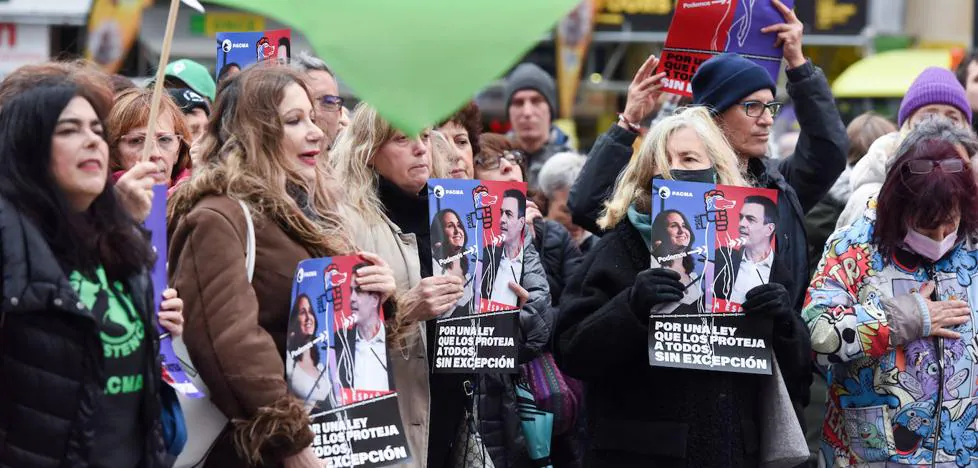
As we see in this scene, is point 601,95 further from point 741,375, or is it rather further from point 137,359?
point 137,359

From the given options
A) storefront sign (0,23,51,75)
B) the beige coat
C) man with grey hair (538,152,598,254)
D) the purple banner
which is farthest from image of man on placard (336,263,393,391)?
storefront sign (0,23,51,75)

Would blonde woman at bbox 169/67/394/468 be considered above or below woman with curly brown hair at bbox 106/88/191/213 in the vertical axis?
below

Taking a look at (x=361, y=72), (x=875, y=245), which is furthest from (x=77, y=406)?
(x=875, y=245)

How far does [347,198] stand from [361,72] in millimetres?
2029

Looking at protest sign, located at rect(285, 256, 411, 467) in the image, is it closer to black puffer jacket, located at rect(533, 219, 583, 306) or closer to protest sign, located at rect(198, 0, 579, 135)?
protest sign, located at rect(198, 0, 579, 135)

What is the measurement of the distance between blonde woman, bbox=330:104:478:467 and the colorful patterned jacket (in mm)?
1278

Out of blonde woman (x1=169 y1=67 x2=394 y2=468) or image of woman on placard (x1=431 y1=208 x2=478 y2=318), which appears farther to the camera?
image of woman on placard (x1=431 y1=208 x2=478 y2=318)

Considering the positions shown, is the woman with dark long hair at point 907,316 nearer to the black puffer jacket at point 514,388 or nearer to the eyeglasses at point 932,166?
the eyeglasses at point 932,166

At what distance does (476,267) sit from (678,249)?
2.21 ft

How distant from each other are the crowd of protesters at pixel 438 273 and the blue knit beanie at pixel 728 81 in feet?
0.04

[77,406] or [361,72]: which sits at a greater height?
[361,72]

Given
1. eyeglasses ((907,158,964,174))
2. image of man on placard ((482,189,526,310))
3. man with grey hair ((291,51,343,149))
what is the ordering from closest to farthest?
image of man on placard ((482,189,526,310))
eyeglasses ((907,158,964,174))
man with grey hair ((291,51,343,149))

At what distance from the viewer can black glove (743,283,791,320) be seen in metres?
4.80

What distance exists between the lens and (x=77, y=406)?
11.7ft
